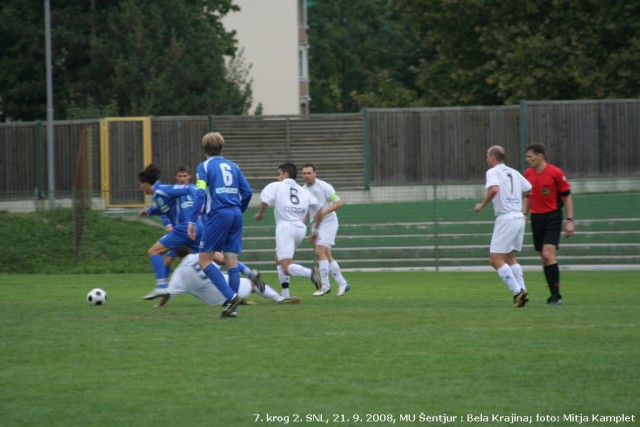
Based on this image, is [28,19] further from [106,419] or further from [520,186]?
[106,419]

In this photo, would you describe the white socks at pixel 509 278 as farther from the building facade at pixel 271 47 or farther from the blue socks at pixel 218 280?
the building facade at pixel 271 47

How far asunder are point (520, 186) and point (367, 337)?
418 centimetres

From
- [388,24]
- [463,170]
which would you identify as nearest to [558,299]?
[463,170]

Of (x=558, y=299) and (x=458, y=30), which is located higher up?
(x=458, y=30)

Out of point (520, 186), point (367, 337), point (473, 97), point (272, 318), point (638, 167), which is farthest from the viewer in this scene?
point (473, 97)

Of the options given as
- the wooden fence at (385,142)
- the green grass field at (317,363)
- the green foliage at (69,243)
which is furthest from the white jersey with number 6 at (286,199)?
the wooden fence at (385,142)

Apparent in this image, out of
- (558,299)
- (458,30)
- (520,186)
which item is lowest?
(558,299)

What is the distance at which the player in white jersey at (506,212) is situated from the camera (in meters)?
13.6

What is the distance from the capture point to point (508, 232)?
45.0 feet

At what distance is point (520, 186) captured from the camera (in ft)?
45.3

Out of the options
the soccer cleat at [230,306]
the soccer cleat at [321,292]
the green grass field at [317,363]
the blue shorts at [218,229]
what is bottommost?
the soccer cleat at [321,292]

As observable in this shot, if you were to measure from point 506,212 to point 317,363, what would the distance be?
5450mm

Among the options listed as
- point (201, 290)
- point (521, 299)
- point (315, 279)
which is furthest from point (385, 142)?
point (201, 290)

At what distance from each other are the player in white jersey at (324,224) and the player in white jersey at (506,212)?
3.84 meters
